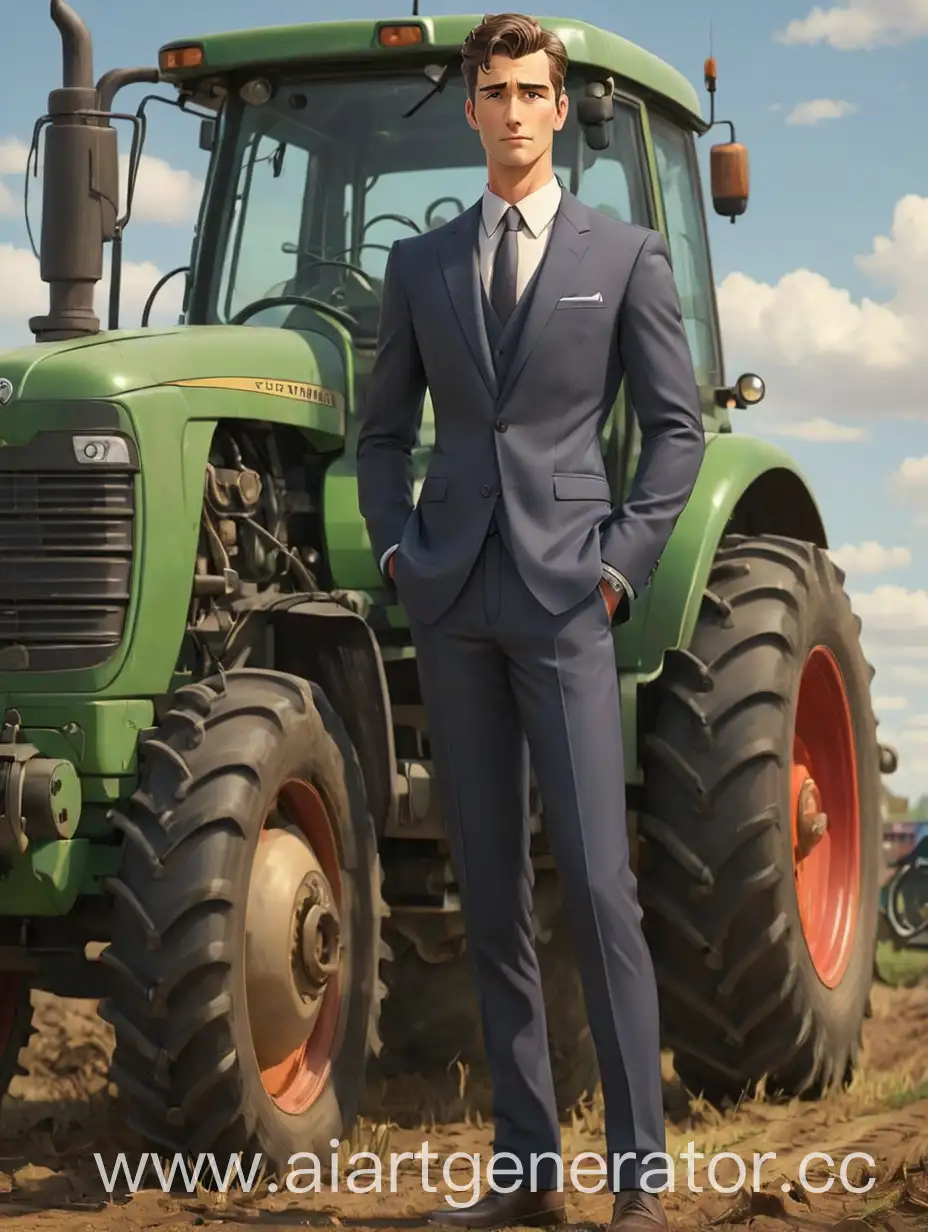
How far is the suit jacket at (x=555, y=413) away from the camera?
4.51 meters

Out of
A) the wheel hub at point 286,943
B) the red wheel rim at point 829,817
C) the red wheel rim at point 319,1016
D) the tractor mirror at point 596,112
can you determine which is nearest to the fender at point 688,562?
the red wheel rim at point 829,817

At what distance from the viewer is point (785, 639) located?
6.46 meters

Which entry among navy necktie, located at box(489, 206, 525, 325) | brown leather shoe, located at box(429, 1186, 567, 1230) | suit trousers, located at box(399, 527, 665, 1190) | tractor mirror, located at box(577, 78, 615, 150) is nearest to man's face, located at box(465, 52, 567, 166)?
navy necktie, located at box(489, 206, 525, 325)

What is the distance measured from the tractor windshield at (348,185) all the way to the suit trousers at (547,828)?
2.04 meters

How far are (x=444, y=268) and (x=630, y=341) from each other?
0.40 m

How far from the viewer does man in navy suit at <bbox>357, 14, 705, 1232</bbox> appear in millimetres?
4492

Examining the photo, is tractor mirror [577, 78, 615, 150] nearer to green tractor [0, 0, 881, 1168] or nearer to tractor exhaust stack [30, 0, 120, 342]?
green tractor [0, 0, 881, 1168]

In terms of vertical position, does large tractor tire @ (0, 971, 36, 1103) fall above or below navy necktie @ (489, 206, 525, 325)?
below

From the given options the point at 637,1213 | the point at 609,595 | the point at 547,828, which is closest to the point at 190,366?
the point at 609,595

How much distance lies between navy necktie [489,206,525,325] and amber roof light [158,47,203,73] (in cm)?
239

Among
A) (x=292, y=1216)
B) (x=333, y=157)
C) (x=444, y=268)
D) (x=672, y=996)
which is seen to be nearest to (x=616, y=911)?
(x=292, y=1216)

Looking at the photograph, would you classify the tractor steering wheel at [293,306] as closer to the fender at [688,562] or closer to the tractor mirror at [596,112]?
the tractor mirror at [596,112]

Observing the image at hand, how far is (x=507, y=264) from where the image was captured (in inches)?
181

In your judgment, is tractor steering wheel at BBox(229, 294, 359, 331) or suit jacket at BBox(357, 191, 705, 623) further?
tractor steering wheel at BBox(229, 294, 359, 331)
